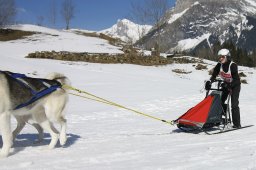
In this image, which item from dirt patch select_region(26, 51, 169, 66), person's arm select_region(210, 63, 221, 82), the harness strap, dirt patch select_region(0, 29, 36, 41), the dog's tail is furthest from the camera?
dirt patch select_region(0, 29, 36, 41)

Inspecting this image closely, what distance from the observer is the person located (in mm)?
8828

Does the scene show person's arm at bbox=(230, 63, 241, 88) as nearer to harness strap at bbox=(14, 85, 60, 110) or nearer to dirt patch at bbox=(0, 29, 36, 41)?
harness strap at bbox=(14, 85, 60, 110)

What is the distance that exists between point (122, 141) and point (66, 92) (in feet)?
5.20

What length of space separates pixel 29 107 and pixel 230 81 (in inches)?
188

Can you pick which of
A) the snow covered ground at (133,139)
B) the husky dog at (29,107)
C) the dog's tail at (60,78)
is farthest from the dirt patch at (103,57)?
the husky dog at (29,107)

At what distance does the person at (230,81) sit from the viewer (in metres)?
8.83

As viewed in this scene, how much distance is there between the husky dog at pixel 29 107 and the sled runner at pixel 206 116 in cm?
282

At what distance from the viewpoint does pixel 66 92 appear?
677cm

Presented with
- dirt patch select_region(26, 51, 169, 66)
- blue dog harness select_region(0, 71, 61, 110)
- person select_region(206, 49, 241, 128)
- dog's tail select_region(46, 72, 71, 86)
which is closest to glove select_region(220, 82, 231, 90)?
person select_region(206, 49, 241, 128)

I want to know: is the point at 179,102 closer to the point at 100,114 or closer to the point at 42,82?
the point at 100,114

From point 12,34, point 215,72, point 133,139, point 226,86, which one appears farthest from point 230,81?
point 12,34

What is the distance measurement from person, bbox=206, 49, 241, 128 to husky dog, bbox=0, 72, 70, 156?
12.4 feet

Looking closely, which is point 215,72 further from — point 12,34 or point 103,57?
point 12,34

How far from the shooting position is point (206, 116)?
831 cm
